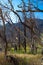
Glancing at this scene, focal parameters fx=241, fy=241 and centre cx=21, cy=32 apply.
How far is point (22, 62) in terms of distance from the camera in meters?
9.00

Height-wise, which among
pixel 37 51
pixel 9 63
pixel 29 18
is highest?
pixel 29 18

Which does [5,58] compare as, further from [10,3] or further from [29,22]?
[10,3]

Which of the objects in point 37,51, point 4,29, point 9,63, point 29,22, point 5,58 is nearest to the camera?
point 29,22

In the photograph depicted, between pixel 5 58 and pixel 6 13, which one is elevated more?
pixel 6 13

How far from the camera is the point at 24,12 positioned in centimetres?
595

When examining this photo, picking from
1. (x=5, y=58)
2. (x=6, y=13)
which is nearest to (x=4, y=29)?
(x=5, y=58)

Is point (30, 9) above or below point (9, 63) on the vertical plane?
above

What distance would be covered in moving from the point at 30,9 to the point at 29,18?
1.01m

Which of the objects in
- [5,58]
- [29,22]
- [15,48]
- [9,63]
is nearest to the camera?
[29,22]

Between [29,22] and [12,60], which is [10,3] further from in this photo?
[12,60]

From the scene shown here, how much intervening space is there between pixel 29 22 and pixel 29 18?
12 cm

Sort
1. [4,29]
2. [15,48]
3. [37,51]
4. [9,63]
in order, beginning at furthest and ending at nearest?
[15,48] → [37,51] → [4,29] → [9,63]

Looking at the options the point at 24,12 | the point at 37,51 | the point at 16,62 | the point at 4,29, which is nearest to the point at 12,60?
the point at 16,62

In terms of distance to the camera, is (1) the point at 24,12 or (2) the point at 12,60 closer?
(1) the point at 24,12
